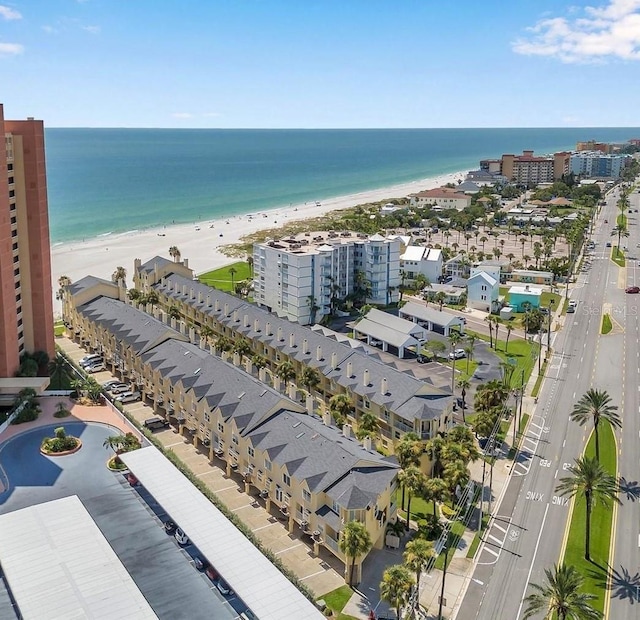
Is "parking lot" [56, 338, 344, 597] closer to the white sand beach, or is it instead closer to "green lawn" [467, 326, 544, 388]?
"green lawn" [467, 326, 544, 388]

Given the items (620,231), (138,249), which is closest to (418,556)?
(138,249)

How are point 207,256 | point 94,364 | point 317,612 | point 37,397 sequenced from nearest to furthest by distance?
point 317,612 → point 37,397 → point 94,364 → point 207,256

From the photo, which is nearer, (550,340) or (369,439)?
(369,439)

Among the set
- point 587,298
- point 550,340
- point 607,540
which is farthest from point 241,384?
point 587,298

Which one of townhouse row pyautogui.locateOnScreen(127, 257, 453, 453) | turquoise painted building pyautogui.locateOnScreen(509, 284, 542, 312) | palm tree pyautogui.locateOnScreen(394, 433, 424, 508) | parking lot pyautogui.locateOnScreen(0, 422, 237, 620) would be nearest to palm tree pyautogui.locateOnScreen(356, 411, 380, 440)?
townhouse row pyautogui.locateOnScreen(127, 257, 453, 453)

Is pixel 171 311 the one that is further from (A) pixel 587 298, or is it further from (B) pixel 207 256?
(A) pixel 587 298

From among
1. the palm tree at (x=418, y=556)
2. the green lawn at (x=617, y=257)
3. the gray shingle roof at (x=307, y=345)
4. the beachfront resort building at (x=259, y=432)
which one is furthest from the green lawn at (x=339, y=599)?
the green lawn at (x=617, y=257)

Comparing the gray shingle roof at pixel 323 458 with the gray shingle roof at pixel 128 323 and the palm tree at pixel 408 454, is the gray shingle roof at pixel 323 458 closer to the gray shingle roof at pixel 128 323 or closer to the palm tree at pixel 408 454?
the palm tree at pixel 408 454
